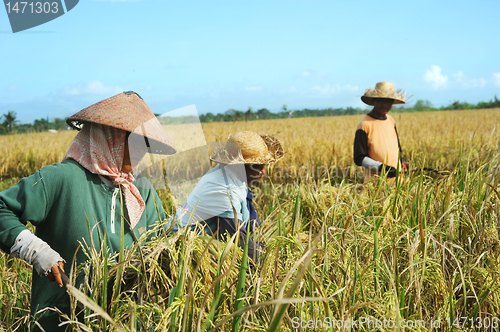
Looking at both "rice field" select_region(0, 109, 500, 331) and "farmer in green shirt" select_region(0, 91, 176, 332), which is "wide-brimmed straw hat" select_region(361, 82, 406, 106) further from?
"farmer in green shirt" select_region(0, 91, 176, 332)

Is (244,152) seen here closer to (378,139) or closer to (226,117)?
(378,139)

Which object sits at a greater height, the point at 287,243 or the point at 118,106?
the point at 118,106

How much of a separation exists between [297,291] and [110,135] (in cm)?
97

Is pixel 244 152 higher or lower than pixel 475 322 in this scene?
higher

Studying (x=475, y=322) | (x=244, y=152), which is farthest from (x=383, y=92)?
(x=475, y=322)

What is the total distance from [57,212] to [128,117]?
0.46 metres

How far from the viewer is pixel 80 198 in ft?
4.17

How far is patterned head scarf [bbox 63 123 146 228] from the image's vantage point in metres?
1.33

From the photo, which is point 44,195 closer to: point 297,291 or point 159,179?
point 297,291

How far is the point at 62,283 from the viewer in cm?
108

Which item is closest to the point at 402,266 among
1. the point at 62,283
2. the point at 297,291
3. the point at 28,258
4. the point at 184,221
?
the point at 297,291

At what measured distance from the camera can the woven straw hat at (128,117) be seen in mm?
1302

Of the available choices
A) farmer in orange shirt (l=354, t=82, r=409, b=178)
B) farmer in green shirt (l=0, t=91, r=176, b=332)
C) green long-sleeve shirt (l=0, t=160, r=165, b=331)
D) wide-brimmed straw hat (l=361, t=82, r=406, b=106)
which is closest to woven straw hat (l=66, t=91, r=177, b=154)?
farmer in green shirt (l=0, t=91, r=176, b=332)

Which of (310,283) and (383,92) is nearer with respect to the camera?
(310,283)
